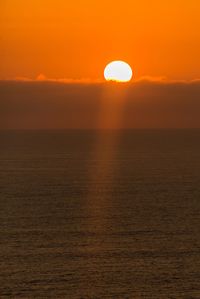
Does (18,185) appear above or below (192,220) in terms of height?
above

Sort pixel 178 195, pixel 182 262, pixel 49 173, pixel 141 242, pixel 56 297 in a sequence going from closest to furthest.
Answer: pixel 56 297 < pixel 182 262 < pixel 141 242 < pixel 178 195 < pixel 49 173

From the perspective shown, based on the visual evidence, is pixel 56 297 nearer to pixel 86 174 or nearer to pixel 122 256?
pixel 122 256

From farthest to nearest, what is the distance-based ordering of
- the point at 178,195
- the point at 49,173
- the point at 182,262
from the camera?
the point at 49,173 → the point at 178,195 → the point at 182,262

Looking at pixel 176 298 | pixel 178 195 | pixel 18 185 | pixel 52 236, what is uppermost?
pixel 18 185

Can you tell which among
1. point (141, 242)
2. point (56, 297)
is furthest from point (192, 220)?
point (56, 297)

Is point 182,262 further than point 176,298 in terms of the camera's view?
Yes

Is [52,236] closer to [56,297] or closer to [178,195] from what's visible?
[56,297]

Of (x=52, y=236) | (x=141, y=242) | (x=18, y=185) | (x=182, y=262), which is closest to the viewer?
(x=182, y=262)

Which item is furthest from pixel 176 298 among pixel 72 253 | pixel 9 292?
pixel 72 253

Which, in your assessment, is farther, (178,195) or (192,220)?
(178,195)

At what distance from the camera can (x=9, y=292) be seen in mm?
39062

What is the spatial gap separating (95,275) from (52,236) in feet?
46.2

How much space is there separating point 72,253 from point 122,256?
3.86 m

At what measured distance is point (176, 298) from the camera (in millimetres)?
38188
